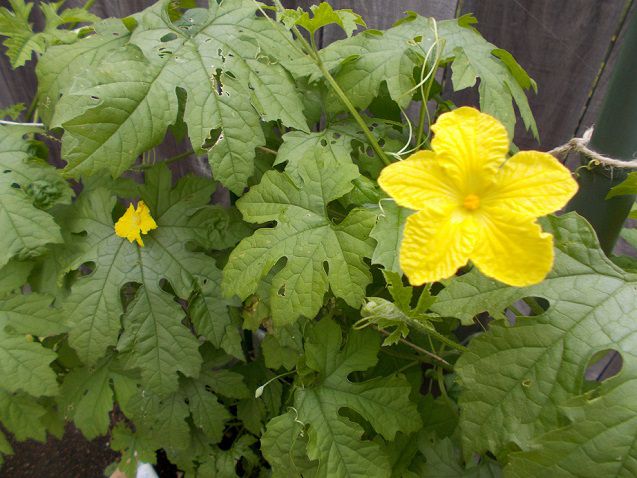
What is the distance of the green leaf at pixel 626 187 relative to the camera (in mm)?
851

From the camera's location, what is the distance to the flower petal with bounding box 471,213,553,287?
0.58 m

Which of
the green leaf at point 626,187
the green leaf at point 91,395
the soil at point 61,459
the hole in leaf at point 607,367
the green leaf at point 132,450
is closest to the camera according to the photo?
the green leaf at point 626,187

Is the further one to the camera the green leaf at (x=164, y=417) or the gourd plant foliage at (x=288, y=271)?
the green leaf at (x=164, y=417)

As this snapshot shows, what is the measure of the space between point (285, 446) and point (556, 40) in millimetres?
1226

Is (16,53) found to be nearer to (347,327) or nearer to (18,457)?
(347,327)

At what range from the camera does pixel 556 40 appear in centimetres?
131

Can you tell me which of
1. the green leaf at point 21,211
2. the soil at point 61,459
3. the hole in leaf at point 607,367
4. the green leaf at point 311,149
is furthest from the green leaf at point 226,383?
the hole in leaf at point 607,367

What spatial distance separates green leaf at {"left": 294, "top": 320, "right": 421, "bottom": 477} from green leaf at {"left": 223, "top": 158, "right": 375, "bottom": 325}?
21cm

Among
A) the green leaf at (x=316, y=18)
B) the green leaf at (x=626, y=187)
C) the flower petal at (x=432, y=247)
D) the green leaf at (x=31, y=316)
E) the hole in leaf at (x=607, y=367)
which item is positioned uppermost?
the green leaf at (x=316, y=18)

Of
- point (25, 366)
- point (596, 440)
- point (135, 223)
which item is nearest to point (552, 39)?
point (596, 440)

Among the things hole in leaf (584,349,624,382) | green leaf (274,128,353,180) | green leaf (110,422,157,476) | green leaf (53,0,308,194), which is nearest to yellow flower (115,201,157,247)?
green leaf (53,0,308,194)

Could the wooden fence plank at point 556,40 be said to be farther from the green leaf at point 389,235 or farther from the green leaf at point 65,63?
the green leaf at point 65,63

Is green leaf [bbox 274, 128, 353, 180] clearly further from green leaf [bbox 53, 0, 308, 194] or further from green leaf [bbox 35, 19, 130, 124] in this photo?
green leaf [bbox 35, 19, 130, 124]

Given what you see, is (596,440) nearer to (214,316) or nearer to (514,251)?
(514,251)
